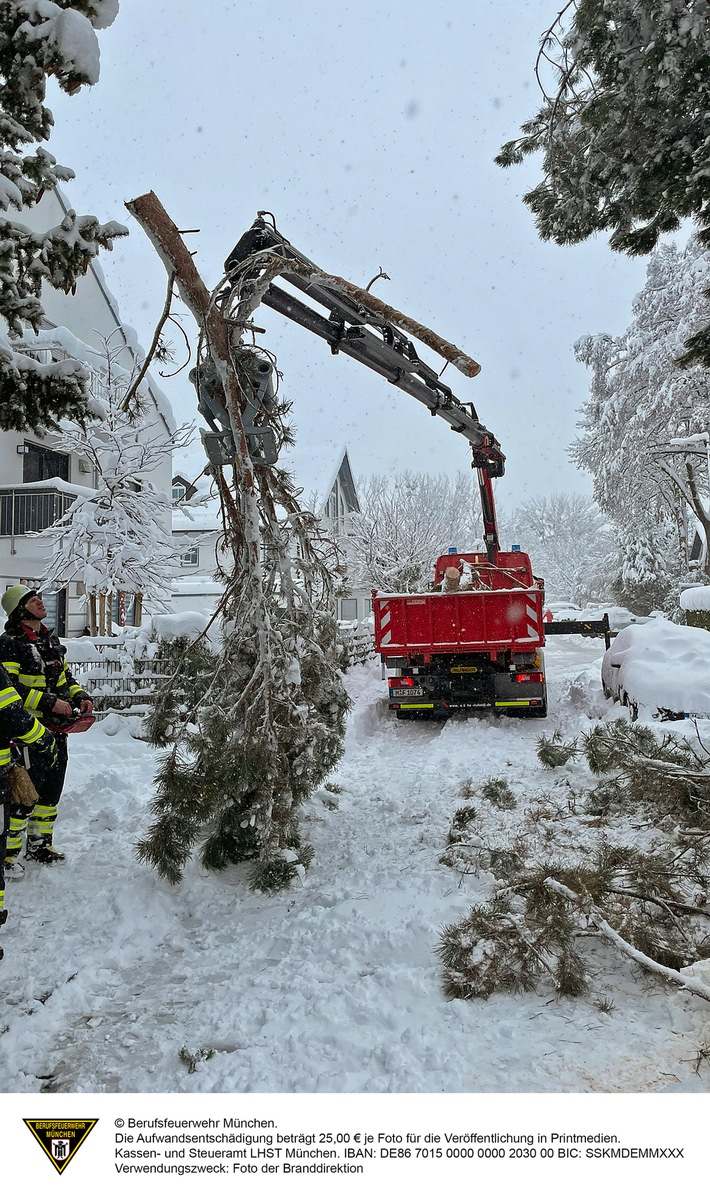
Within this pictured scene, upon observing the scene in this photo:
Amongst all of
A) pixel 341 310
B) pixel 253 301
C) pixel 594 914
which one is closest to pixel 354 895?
pixel 594 914

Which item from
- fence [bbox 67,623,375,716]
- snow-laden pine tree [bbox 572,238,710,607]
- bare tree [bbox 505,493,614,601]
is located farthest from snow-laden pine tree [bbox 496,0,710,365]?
bare tree [bbox 505,493,614,601]

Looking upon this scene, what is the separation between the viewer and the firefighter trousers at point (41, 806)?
4.36 metres

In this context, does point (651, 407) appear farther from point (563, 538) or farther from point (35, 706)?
point (563, 538)

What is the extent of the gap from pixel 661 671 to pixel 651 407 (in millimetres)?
16557

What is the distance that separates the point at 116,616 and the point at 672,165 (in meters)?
18.3

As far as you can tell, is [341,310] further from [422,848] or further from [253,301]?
[422,848]

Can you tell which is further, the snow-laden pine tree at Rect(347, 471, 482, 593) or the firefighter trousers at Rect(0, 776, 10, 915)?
the snow-laden pine tree at Rect(347, 471, 482, 593)

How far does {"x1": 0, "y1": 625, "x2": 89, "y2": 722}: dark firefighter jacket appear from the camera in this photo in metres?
4.30

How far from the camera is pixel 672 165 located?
407 centimetres

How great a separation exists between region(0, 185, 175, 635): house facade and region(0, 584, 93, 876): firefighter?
9.18 meters

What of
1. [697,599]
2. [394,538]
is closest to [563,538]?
[394,538]

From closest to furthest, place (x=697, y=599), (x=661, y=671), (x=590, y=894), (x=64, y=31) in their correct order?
(x=590, y=894) < (x=64, y=31) < (x=661, y=671) < (x=697, y=599)

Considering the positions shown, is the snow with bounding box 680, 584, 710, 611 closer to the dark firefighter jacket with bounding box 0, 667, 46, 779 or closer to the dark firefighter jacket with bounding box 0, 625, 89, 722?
the dark firefighter jacket with bounding box 0, 625, 89, 722

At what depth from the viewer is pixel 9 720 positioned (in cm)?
348
